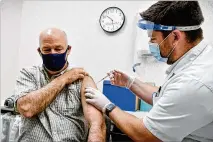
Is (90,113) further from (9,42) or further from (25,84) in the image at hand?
(9,42)

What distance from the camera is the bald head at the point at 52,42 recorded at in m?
1.69

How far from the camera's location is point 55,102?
1.61 m

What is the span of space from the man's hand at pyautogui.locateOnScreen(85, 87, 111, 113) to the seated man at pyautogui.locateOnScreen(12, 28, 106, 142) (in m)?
0.03

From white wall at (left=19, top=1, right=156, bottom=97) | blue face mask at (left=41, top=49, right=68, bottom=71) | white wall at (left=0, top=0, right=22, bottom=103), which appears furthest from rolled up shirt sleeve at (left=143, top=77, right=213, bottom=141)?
white wall at (left=0, top=0, right=22, bottom=103)

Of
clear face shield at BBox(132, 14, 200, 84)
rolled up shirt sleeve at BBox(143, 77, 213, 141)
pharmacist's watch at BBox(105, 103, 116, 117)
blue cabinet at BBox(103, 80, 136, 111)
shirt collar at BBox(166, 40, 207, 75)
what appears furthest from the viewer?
clear face shield at BBox(132, 14, 200, 84)

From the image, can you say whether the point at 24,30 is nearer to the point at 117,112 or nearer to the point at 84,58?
the point at 84,58

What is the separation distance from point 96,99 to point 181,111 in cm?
57

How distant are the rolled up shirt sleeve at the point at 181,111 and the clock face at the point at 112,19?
1.90 meters

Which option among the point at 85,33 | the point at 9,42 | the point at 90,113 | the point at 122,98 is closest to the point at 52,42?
the point at 90,113

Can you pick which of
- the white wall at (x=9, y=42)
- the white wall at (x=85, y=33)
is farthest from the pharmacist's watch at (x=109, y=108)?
the white wall at (x=9, y=42)

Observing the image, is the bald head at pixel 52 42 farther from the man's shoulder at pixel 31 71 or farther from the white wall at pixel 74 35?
the white wall at pixel 74 35

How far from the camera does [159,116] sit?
1279 millimetres

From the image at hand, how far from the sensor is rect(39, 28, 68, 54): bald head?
1688mm

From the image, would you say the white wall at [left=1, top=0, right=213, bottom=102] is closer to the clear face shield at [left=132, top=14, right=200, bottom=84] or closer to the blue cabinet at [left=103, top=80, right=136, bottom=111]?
the clear face shield at [left=132, top=14, right=200, bottom=84]
